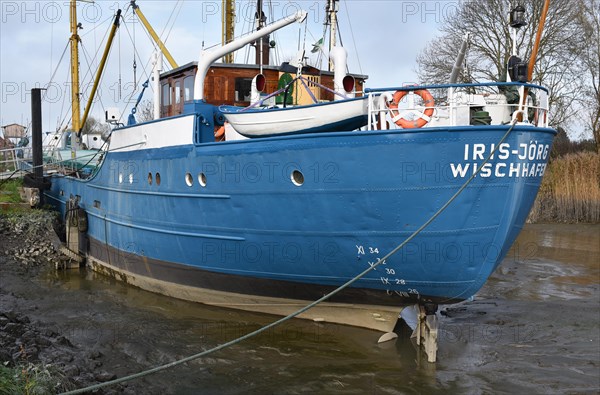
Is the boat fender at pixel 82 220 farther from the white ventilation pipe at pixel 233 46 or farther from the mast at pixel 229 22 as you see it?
the white ventilation pipe at pixel 233 46

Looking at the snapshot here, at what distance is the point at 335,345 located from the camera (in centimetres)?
897

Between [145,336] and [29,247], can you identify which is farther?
[29,247]

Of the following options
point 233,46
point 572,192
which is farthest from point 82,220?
point 572,192

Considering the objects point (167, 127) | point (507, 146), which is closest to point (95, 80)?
point (167, 127)

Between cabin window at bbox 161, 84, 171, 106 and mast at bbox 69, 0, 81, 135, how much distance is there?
1069cm

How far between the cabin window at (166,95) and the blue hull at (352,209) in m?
2.74

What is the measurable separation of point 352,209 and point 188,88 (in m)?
5.67

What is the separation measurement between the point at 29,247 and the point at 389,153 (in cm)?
1195

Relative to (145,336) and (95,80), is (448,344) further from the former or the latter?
(95,80)

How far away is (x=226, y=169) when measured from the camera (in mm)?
9500

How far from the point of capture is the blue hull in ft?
25.2

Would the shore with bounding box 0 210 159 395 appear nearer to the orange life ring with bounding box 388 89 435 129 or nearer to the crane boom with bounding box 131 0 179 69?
the orange life ring with bounding box 388 89 435 129

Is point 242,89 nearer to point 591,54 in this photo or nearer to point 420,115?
point 420,115

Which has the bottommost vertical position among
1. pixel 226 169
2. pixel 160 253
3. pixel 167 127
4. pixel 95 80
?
pixel 160 253
